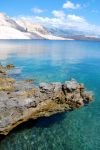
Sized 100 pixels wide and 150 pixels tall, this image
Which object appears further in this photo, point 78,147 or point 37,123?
point 37,123

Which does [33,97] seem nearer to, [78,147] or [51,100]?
[51,100]

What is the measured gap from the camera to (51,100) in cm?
3500

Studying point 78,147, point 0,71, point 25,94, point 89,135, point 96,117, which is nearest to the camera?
point 78,147

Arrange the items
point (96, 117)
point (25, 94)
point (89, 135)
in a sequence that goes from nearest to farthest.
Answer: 1. point (89, 135)
2. point (25, 94)
3. point (96, 117)

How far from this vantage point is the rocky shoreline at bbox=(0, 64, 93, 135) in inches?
1183

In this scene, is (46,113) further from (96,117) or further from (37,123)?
(96,117)

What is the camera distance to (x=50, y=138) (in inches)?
1206

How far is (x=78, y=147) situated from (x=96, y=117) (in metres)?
8.82

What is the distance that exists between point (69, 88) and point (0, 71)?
27268mm

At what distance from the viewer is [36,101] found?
33000 millimetres

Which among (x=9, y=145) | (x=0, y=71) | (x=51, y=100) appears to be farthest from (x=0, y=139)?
(x=0, y=71)

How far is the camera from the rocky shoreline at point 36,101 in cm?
3005

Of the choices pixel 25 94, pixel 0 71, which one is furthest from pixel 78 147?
pixel 0 71

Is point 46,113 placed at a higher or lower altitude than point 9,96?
lower
